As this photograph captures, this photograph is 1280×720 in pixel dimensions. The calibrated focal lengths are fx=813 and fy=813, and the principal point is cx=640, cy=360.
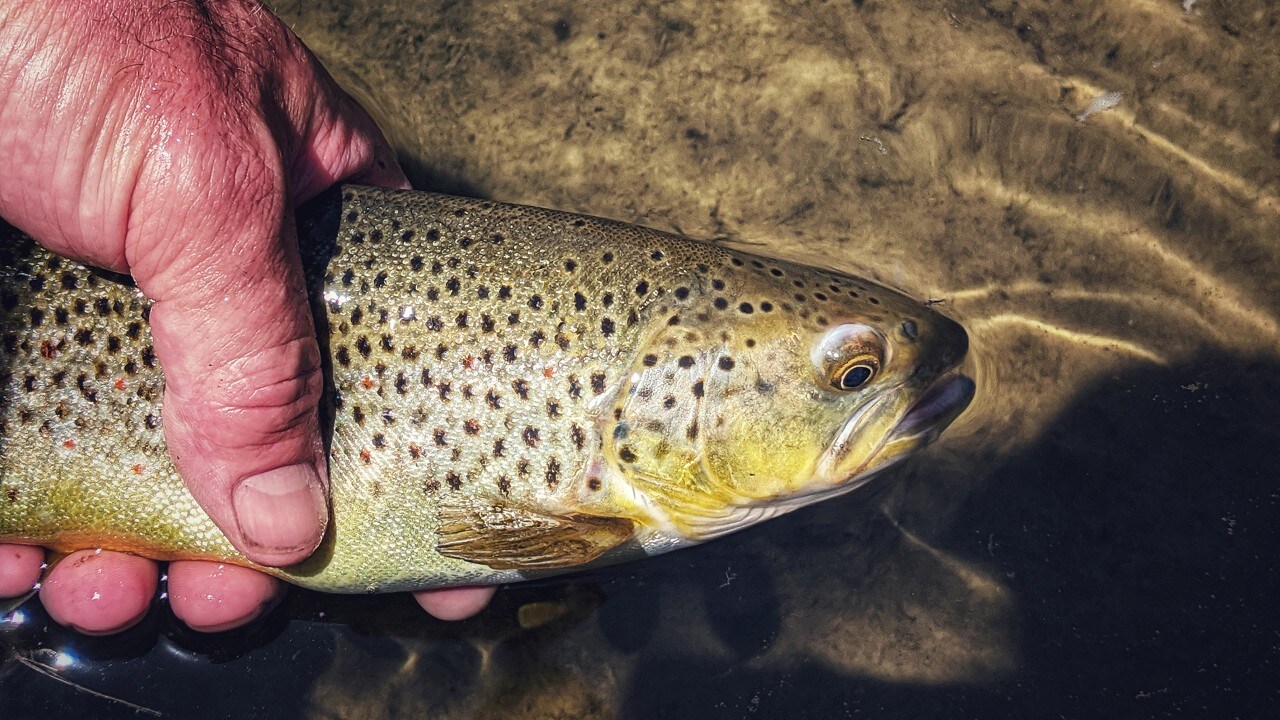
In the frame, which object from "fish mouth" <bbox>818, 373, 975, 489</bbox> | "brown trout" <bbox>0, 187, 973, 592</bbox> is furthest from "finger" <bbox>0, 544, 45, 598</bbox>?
"fish mouth" <bbox>818, 373, 975, 489</bbox>

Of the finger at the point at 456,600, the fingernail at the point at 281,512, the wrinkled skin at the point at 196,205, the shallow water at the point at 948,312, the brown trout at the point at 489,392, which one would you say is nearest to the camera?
the wrinkled skin at the point at 196,205

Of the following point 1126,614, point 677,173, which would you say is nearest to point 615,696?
point 1126,614

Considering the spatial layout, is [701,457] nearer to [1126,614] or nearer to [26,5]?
[1126,614]

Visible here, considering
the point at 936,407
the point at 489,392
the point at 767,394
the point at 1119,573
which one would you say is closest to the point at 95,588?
the point at 489,392

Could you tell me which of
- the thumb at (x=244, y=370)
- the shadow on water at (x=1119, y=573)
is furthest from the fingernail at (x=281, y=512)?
the shadow on water at (x=1119, y=573)

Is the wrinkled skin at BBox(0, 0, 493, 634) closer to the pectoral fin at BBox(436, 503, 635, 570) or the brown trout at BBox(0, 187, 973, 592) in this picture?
the brown trout at BBox(0, 187, 973, 592)

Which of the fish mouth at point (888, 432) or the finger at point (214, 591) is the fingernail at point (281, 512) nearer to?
the finger at point (214, 591)
